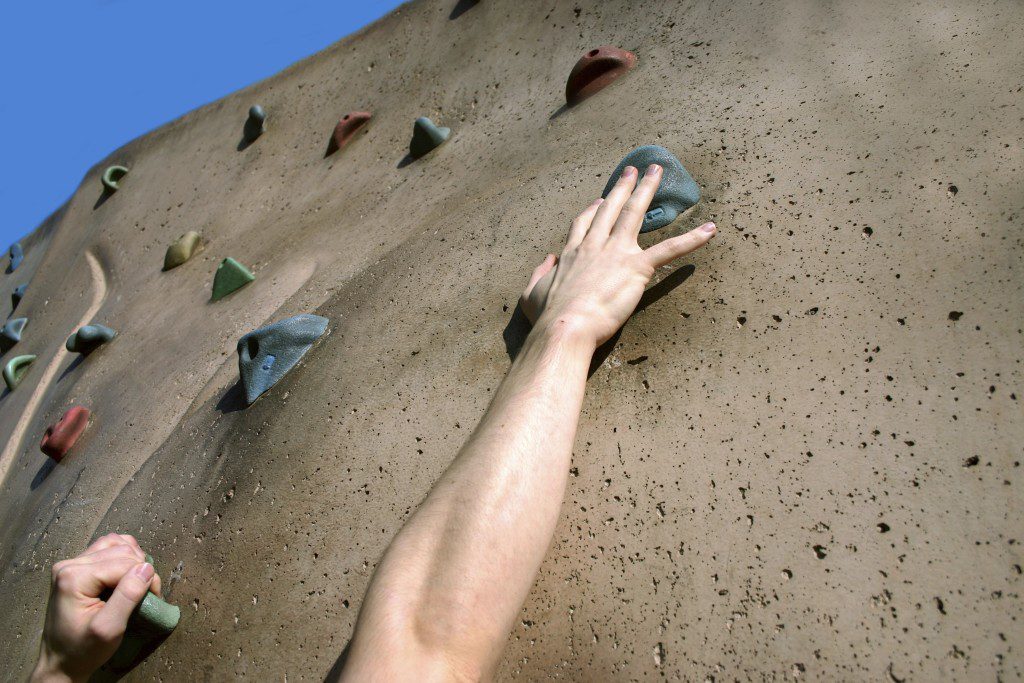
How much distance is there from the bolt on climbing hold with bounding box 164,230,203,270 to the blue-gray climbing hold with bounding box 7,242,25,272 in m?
2.36

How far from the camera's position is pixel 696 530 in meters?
1.16

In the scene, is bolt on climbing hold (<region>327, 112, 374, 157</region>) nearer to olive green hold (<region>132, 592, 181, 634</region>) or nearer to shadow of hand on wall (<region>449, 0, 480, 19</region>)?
shadow of hand on wall (<region>449, 0, 480, 19</region>)

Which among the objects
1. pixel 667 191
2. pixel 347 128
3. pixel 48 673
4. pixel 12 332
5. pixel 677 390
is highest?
pixel 12 332

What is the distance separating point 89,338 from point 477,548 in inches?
77.1

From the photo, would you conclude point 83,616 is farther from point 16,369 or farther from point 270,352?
point 16,369

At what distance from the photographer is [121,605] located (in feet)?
4.45

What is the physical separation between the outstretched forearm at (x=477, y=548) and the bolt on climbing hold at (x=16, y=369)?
2.38 metres

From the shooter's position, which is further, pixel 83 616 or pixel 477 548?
pixel 83 616

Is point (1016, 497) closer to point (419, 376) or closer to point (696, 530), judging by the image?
point (696, 530)

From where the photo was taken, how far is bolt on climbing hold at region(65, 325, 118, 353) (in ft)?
8.03

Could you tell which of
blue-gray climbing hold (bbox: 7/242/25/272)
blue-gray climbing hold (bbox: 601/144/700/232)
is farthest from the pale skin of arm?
blue-gray climbing hold (bbox: 7/242/25/272)

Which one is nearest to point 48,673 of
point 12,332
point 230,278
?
point 230,278

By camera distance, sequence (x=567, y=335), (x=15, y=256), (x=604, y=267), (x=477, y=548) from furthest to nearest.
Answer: (x=15, y=256) < (x=604, y=267) < (x=567, y=335) < (x=477, y=548)

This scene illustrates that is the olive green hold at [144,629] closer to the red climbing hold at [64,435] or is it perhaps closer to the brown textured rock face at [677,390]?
the brown textured rock face at [677,390]
